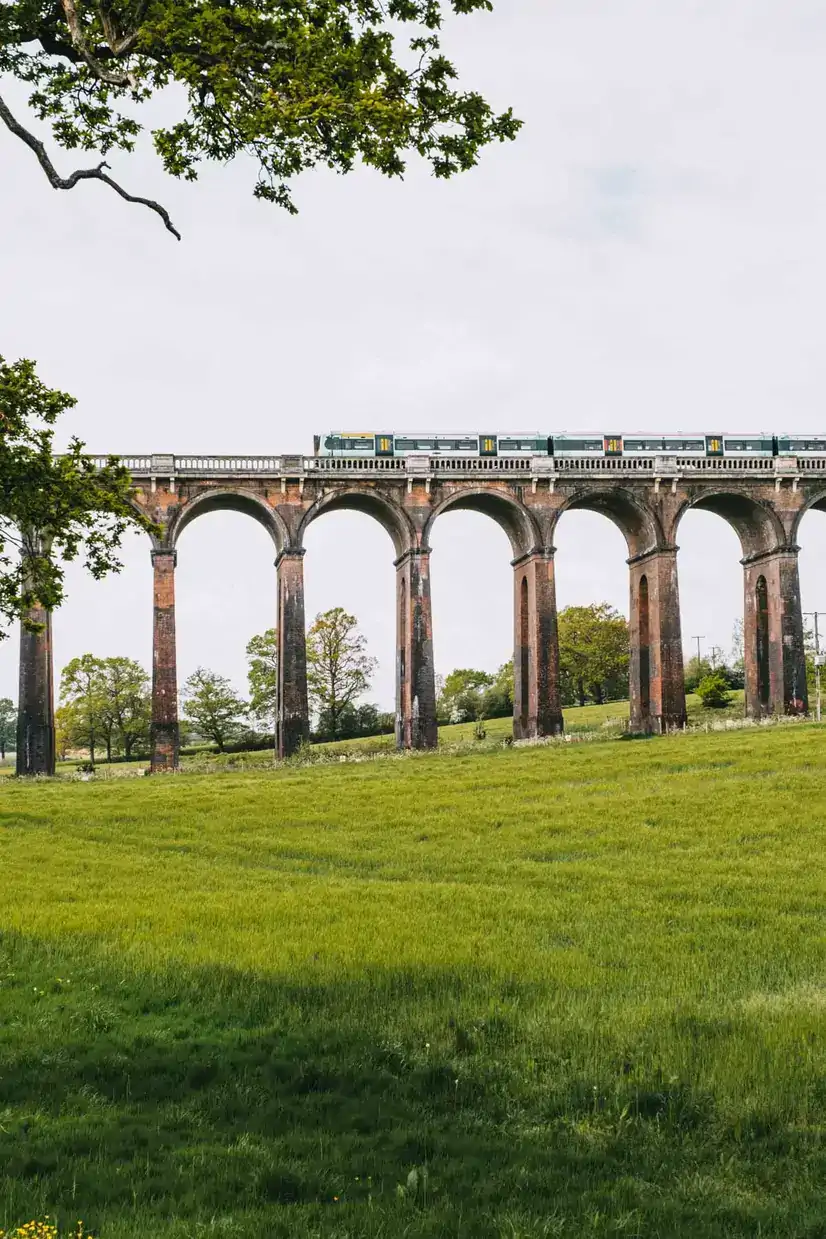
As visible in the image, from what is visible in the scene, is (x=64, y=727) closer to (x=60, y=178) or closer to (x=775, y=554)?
(x=775, y=554)

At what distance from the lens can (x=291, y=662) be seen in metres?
45.8

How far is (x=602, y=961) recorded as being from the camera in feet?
35.1

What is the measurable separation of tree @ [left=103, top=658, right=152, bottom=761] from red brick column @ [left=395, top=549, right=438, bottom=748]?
32213 mm

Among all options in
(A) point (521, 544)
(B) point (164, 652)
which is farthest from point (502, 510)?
(B) point (164, 652)

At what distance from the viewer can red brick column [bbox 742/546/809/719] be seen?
49.3m

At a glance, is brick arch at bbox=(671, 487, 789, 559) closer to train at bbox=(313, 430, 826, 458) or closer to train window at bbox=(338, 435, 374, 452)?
train at bbox=(313, 430, 826, 458)

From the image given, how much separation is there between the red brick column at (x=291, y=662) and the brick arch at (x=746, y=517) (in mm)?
19064

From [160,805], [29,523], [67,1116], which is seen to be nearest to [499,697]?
[160,805]

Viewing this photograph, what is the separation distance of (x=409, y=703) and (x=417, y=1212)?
4214 centimetres

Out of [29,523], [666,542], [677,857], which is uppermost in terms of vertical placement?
[666,542]

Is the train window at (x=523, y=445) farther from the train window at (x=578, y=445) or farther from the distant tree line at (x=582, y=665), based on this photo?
the distant tree line at (x=582, y=665)

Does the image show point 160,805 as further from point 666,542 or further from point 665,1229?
point 666,542

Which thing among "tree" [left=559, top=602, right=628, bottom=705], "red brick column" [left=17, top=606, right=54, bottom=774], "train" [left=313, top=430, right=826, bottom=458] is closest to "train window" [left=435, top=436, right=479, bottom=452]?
"train" [left=313, top=430, right=826, bottom=458]

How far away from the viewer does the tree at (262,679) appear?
244 ft
